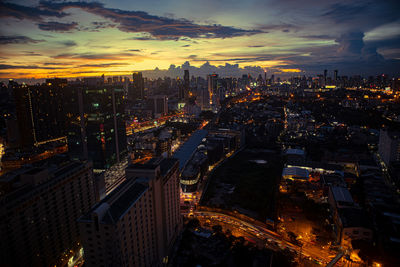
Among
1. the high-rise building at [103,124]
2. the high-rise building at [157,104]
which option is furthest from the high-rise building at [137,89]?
the high-rise building at [103,124]

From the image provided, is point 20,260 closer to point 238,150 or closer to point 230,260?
point 230,260

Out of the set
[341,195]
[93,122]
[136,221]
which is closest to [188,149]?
[93,122]

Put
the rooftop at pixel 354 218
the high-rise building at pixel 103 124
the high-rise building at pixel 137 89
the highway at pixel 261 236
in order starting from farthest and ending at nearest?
the high-rise building at pixel 137 89 → the high-rise building at pixel 103 124 → the rooftop at pixel 354 218 → the highway at pixel 261 236

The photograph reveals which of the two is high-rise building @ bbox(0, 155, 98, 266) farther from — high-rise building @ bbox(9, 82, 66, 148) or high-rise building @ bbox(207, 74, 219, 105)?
high-rise building @ bbox(207, 74, 219, 105)

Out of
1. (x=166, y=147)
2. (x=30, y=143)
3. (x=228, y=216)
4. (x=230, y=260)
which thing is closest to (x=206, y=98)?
(x=166, y=147)

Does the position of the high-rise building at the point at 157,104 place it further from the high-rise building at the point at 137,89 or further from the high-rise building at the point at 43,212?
the high-rise building at the point at 43,212

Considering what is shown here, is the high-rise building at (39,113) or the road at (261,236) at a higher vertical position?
the high-rise building at (39,113)
